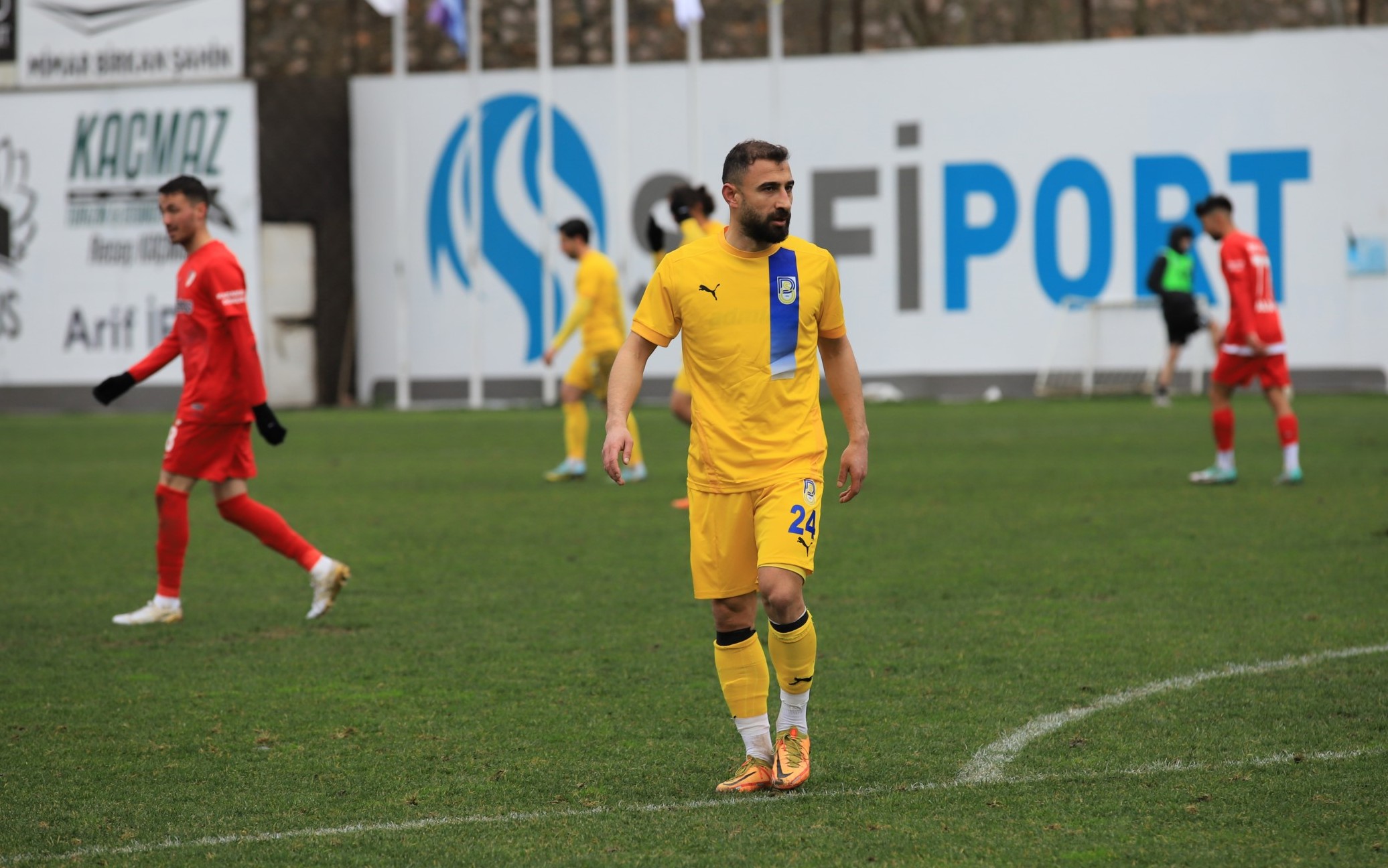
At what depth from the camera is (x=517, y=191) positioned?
89.5 feet

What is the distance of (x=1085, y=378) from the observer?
2577 cm

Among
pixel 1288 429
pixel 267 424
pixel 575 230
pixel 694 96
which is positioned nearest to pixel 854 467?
pixel 267 424

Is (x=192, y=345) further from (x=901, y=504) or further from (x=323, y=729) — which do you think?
(x=901, y=504)

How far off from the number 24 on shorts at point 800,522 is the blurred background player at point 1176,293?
18.8 metres

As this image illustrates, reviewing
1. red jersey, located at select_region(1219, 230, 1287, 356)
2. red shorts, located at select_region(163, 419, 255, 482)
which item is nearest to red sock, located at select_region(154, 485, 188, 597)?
red shorts, located at select_region(163, 419, 255, 482)

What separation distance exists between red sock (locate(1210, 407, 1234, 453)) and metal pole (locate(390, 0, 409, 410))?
15.7m

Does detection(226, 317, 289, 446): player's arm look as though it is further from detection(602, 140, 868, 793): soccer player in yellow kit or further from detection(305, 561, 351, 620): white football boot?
detection(602, 140, 868, 793): soccer player in yellow kit

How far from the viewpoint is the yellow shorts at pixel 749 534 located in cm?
489

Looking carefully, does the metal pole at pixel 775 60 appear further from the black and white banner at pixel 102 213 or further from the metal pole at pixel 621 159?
the black and white banner at pixel 102 213

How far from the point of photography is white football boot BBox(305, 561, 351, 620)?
812cm

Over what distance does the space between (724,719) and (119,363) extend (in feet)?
73.4

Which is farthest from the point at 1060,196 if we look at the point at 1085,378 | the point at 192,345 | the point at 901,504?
the point at 192,345

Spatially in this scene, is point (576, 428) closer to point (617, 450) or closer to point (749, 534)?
point (749, 534)

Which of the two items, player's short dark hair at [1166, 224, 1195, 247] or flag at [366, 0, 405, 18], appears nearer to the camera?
player's short dark hair at [1166, 224, 1195, 247]
